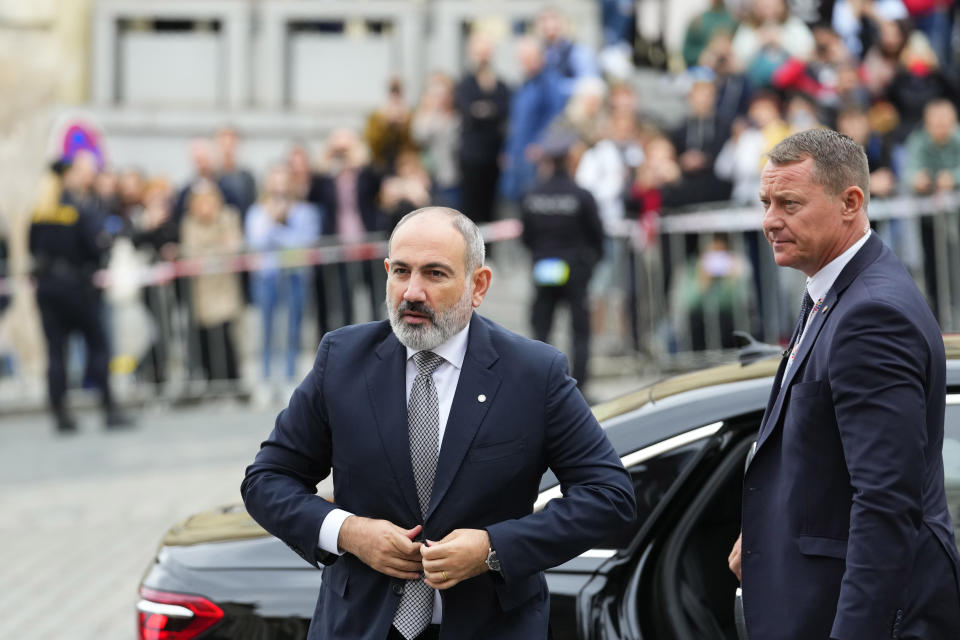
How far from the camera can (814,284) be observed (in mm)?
2953

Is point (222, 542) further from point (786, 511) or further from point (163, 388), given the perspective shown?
point (163, 388)

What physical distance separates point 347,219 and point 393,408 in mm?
10172

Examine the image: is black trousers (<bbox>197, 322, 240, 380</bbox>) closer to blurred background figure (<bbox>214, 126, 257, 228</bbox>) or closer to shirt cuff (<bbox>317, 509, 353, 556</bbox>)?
blurred background figure (<bbox>214, 126, 257, 228</bbox>)

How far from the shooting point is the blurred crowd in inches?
468

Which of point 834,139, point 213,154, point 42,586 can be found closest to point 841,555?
point 834,139

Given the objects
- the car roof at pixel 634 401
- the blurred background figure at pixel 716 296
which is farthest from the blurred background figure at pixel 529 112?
the car roof at pixel 634 401

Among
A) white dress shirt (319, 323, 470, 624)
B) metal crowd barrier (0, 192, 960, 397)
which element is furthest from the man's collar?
metal crowd barrier (0, 192, 960, 397)

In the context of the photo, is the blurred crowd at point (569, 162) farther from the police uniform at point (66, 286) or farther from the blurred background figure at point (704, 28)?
the blurred background figure at point (704, 28)

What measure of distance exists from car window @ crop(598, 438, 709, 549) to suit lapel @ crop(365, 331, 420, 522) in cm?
77

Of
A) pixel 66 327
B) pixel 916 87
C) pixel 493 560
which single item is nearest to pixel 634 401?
pixel 493 560

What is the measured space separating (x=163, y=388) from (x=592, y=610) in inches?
398

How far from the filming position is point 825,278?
115 inches

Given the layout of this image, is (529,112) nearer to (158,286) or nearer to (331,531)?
(158,286)

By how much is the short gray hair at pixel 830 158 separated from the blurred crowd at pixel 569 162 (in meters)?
8.01
